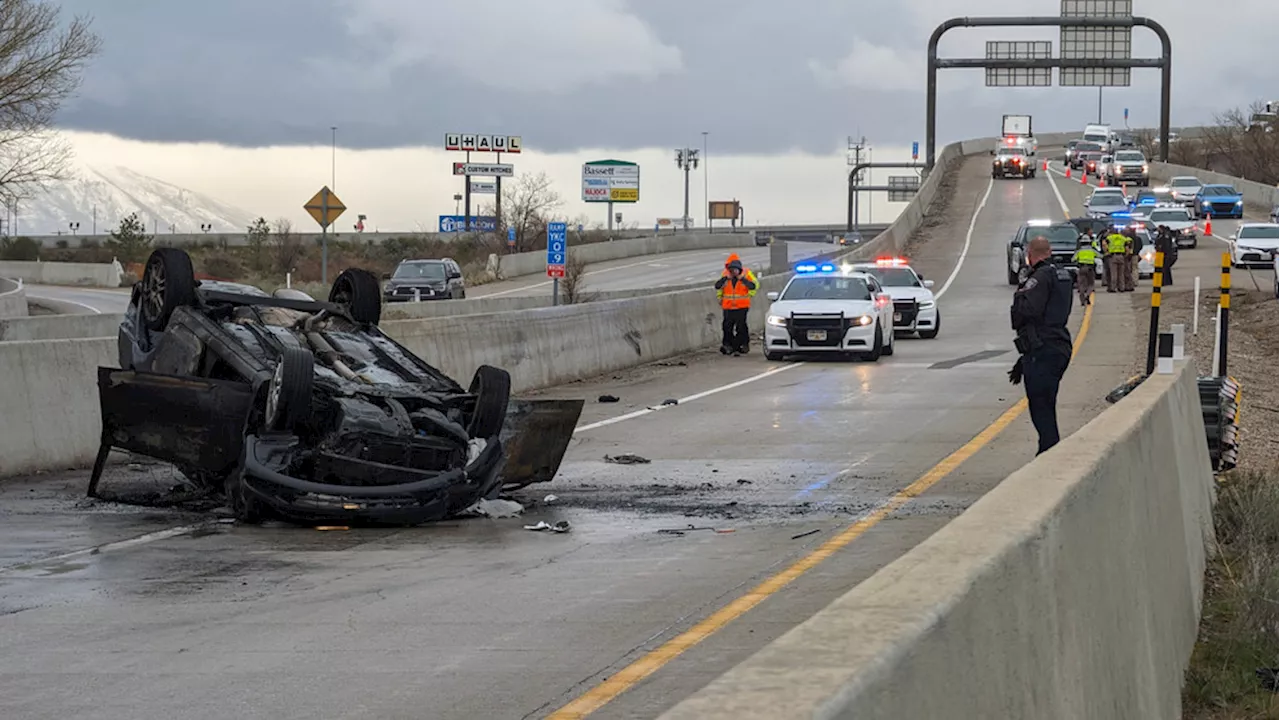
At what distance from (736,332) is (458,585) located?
70.4 ft

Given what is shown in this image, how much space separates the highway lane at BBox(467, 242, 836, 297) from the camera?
6844 cm

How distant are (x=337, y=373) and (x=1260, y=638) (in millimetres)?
6549

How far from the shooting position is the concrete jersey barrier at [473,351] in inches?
597

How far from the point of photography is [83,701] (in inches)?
260

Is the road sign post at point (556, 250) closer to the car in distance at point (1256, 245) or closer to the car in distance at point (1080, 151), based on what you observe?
Answer: the car in distance at point (1256, 245)

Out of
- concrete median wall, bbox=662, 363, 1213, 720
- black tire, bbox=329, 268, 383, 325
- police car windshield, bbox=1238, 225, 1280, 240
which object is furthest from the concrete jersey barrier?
police car windshield, bbox=1238, 225, 1280, 240

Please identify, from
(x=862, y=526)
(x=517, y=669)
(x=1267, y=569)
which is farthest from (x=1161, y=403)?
(x=517, y=669)

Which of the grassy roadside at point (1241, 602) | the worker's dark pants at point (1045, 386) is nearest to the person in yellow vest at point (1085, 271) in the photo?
the grassy roadside at point (1241, 602)

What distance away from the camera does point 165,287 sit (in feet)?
41.8

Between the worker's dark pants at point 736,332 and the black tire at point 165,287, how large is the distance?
17580 mm

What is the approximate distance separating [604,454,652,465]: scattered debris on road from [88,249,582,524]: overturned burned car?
2570 mm

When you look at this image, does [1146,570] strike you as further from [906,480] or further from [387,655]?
[906,480]

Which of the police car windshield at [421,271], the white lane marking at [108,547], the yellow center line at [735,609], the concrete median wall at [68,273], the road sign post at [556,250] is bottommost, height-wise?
the concrete median wall at [68,273]

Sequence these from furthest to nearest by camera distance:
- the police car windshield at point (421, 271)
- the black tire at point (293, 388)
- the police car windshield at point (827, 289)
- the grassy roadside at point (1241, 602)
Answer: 1. the police car windshield at point (421, 271)
2. the police car windshield at point (827, 289)
3. the black tire at point (293, 388)
4. the grassy roadside at point (1241, 602)
